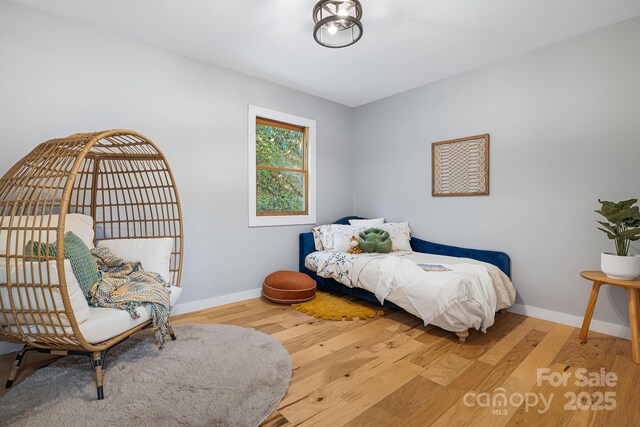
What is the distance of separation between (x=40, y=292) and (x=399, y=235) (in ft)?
10.4

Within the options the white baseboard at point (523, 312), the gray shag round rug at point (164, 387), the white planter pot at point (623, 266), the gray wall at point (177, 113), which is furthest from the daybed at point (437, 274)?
the gray shag round rug at point (164, 387)

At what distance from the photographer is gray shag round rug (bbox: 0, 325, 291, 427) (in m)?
1.46

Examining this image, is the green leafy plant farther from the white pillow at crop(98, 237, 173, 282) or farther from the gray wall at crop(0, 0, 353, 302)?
the white pillow at crop(98, 237, 173, 282)

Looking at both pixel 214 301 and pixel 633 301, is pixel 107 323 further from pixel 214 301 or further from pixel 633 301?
pixel 633 301

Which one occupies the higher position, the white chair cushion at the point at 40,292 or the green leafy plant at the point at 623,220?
the green leafy plant at the point at 623,220

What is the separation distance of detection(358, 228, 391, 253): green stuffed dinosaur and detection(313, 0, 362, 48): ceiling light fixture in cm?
193

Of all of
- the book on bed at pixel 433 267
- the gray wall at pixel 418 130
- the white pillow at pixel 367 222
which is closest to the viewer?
the gray wall at pixel 418 130

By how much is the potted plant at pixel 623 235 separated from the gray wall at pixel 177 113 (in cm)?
285

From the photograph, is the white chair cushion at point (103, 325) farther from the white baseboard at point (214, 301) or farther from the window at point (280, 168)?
the window at point (280, 168)

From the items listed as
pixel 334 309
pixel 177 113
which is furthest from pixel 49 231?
pixel 334 309

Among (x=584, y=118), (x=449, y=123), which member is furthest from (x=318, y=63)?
(x=584, y=118)

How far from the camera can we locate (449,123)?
11.2 ft

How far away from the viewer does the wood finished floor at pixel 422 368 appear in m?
1.50

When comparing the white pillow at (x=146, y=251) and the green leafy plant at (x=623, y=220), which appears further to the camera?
the white pillow at (x=146, y=251)
